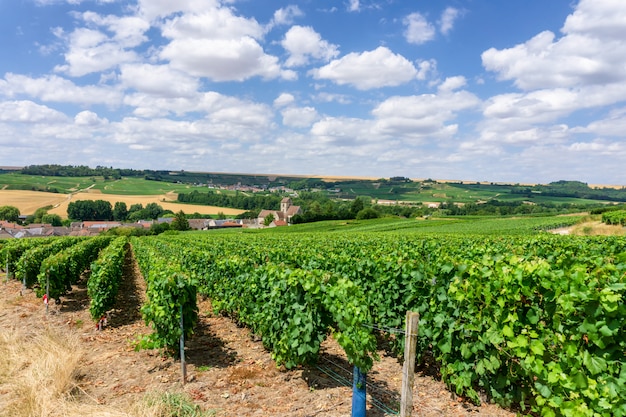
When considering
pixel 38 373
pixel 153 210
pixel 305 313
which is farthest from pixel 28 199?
pixel 305 313

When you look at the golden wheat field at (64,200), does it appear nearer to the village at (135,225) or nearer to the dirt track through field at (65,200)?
the dirt track through field at (65,200)

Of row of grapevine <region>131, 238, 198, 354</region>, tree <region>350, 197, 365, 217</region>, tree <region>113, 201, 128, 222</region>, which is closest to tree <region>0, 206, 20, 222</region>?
tree <region>113, 201, 128, 222</region>

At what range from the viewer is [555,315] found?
4.30 meters

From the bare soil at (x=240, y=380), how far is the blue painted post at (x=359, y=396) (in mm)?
455

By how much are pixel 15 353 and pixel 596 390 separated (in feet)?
31.6

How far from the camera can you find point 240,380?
6371mm

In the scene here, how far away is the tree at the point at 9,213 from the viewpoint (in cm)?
9627

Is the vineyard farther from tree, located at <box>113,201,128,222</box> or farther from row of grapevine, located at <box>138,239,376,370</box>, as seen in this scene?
tree, located at <box>113,201,128,222</box>

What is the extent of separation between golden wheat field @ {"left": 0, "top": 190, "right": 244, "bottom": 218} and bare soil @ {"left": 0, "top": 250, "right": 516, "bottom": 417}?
377ft

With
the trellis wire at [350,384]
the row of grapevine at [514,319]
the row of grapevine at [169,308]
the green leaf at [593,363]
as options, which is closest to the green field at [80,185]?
the row of grapevine at [169,308]

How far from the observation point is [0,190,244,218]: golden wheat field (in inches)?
4102

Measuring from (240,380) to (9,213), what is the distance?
122 metres

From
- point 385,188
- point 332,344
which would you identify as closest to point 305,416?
point 332,344

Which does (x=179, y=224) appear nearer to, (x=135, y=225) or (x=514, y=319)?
(x=135, y=225)
